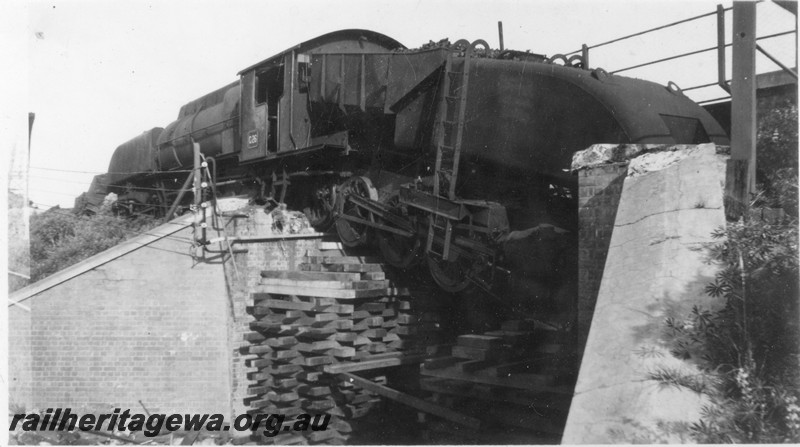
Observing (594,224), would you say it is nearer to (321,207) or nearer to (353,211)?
(353,211)

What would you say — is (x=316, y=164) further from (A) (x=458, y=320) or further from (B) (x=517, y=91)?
(B) (x=517, y=91)

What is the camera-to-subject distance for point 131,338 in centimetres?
930

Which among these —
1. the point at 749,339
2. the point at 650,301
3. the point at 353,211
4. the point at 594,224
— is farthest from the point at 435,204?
the point at 749,339

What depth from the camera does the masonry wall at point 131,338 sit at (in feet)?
28.8

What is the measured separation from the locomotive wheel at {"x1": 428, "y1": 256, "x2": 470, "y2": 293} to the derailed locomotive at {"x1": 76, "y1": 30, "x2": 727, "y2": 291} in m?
0.02

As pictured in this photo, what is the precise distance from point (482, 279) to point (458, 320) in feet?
6.64

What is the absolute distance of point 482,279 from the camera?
6.46 meters

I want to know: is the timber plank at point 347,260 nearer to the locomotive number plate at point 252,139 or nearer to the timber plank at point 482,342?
the locomotive number plate at point 252,139

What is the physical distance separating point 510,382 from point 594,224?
1895mm

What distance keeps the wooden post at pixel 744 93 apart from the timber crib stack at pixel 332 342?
5.07 m

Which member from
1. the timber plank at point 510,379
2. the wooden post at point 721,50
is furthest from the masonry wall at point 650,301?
the wooden post at point 721,50

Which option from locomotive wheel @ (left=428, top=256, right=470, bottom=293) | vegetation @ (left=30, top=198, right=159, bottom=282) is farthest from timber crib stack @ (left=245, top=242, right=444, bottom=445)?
vegetation @ (left=30, top=198, right=159, bottom=282)

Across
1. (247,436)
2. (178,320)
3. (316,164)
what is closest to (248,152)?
(316,164)

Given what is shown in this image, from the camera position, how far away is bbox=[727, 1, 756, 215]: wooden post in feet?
13.1
